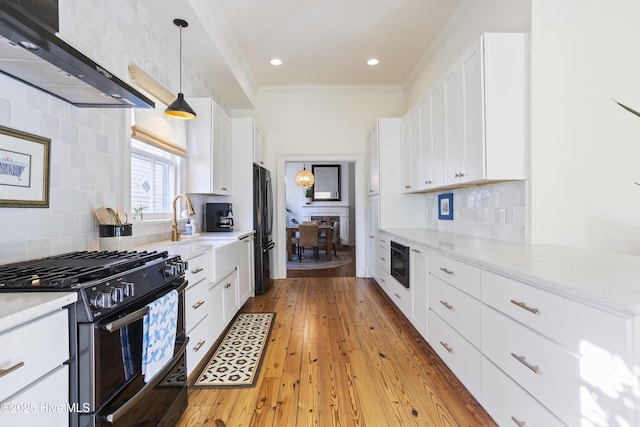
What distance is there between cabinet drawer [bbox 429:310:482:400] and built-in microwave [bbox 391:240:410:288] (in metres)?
0.59

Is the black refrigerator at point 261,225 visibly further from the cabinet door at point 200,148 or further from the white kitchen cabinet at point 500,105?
the white kitchen cabinet at point 500,105

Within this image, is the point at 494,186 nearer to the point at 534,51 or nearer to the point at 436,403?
the point at 534,51

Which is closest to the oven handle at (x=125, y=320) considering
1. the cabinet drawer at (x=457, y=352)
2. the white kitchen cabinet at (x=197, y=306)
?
the white kitchen cabinet at (x=197, y=306)

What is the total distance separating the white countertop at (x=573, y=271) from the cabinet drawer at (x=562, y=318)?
1.3 inches

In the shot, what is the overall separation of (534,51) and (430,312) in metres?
1.95

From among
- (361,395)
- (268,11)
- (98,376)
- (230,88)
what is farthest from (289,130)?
(98,376)

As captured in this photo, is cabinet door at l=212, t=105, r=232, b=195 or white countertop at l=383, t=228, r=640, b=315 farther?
cabinet door at l=212, t=105, r=232, b=195

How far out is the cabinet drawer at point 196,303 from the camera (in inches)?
71.5

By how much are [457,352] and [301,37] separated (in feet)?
11.3

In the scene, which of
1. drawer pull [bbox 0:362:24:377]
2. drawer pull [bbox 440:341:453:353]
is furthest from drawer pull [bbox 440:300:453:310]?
drawer pull [bbox 0:362:24:377]

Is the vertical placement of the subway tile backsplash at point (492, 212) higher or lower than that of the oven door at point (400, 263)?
higher

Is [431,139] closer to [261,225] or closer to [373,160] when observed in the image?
[373,160]

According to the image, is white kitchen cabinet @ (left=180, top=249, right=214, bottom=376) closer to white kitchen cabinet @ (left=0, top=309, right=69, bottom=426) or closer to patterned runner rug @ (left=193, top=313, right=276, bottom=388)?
patterned runner rug @ (left=193, top=313, right=276, bottom=388)

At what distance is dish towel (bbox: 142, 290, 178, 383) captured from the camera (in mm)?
1216
